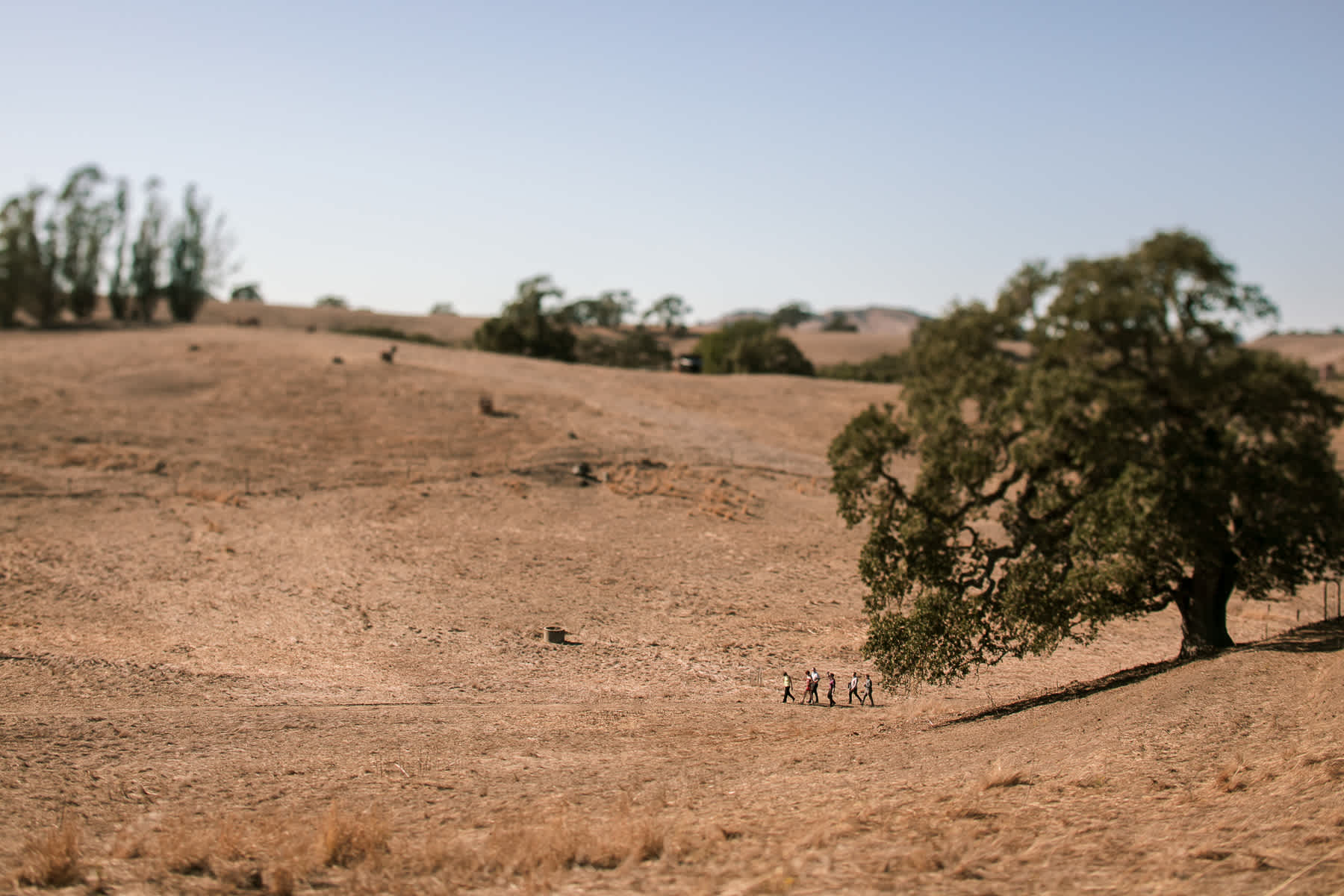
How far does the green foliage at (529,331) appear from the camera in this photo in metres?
87.0

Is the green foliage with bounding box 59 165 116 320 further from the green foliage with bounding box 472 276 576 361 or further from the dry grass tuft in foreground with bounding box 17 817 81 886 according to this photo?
the dry grass tuft in foreground with bounding box 17 817 81 886

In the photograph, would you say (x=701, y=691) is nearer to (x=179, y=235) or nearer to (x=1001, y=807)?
(x=1001, y=807)

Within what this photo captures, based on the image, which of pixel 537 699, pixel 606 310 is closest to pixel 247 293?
pixel 606 310

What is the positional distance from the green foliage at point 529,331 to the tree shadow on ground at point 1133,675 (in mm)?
70500

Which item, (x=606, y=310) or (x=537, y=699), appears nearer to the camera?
(x=537, y=699)

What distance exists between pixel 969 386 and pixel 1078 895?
1211 cm

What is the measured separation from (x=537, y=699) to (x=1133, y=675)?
42.7 ft

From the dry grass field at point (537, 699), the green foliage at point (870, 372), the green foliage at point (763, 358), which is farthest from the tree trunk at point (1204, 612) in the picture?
the green foliage at point (763, 358)

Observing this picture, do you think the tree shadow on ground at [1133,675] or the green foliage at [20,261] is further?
the green foliage at [20,261]

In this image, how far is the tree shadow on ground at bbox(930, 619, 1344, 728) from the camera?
751 inches

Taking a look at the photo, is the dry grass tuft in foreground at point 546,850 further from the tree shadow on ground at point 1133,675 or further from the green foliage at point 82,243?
the green foliage at point 82,243

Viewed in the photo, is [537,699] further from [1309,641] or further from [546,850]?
[1309,641]

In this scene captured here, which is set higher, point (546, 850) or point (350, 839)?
point (546, 850)

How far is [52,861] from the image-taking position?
10.1 meters
